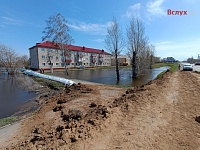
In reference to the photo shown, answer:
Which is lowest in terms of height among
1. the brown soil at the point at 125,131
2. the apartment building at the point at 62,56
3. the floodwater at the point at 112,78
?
the floodwater at the point at 112,78

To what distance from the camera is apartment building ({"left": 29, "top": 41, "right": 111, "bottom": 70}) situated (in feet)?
164

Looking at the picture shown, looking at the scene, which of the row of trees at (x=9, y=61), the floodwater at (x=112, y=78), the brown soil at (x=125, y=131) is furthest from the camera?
the row of trees at (x=9, y=61)

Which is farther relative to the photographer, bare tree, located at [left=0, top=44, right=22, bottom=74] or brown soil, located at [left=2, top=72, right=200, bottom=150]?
bare tree, located at [left=0, top=44, right=22, bottom=74]

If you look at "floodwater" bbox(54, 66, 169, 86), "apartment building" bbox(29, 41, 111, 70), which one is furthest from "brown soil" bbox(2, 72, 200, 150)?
"apartment building" bbox(29, 41, 111, 70)

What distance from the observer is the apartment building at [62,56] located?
164ft

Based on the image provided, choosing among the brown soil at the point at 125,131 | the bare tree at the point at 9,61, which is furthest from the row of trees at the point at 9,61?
the brown soil at the point at 125,131

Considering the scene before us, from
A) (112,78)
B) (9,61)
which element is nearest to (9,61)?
(9,61)

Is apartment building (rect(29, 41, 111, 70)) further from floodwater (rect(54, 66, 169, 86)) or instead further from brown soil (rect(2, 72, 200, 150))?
brown soil (rect(2, 72, 200, 150))

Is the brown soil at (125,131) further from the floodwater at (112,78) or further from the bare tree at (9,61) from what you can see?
the bare tree at (9,61)

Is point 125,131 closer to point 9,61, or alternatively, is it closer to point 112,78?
point 112,78

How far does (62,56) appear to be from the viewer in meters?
49.7

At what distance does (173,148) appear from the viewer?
11.5ft

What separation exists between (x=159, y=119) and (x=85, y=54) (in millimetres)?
70055

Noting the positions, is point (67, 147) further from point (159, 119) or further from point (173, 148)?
point (159, 119)
